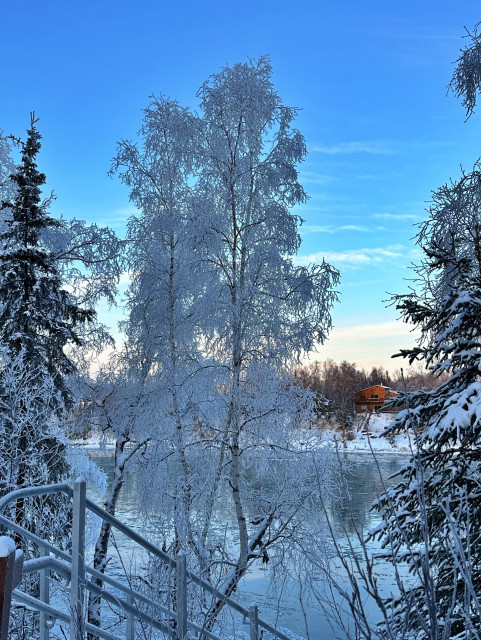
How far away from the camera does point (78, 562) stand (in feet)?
8.87

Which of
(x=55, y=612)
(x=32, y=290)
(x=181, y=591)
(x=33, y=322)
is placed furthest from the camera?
(x=32, y=290)

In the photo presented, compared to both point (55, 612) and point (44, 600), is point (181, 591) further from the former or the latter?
point (44, 600)

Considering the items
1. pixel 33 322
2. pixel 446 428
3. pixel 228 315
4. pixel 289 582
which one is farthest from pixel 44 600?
pixel 289 582

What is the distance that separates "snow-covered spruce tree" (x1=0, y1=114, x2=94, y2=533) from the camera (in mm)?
11312

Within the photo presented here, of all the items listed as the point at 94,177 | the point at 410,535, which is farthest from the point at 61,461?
the point at 410,535

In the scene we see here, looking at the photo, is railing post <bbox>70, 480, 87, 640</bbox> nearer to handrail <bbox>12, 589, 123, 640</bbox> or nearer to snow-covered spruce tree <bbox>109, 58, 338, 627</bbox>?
handrail <bbox>12, 589, 123, 640</bbox>

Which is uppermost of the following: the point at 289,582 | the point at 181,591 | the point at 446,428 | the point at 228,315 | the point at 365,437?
the point at 228,315

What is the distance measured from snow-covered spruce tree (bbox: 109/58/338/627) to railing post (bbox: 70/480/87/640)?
6164 mm

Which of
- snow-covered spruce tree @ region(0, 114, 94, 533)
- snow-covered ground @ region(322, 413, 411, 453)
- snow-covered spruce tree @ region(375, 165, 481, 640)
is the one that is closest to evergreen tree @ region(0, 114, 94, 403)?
snow-covered spruce tree @ region(0, 114, 94, 533)

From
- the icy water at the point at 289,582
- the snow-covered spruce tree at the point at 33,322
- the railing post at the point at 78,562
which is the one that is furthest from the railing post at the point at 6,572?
the snow-covered spruce tree at the point at 33,322

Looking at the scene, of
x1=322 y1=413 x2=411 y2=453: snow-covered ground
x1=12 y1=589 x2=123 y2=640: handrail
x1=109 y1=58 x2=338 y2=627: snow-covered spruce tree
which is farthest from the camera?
x1=109 y1=58 x2=338 y2=627: snow-covered spruce tree

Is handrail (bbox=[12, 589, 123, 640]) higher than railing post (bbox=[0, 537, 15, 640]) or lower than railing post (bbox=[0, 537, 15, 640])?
lower

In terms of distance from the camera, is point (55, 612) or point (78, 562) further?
point (55, 612)

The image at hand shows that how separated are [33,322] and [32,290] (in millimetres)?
702
